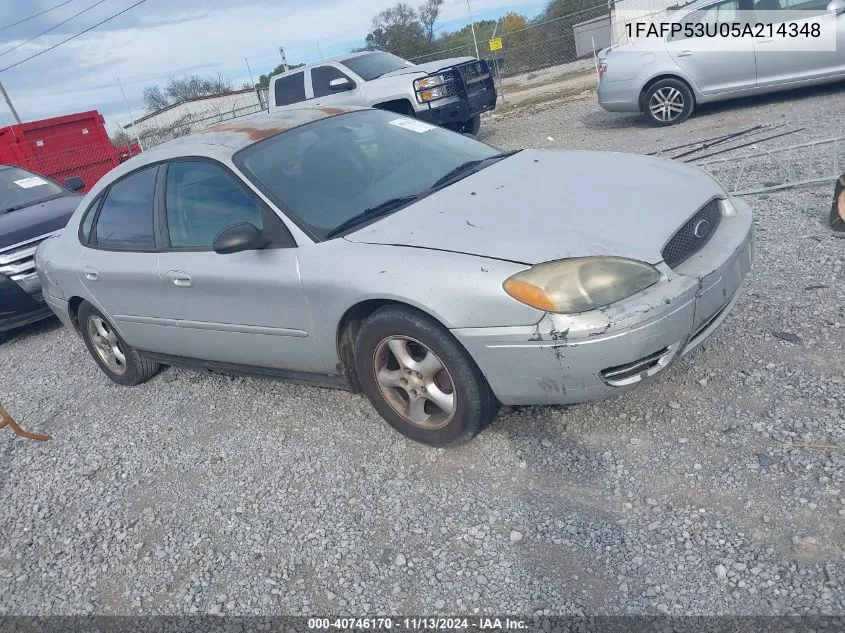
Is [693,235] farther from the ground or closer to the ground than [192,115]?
closer to the ground

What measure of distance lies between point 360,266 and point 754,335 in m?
2.13

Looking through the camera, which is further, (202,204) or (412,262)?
(202,204)

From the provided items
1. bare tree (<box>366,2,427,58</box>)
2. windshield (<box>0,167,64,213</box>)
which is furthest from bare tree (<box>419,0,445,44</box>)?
windshield (<box>0,167,64,213</box>)

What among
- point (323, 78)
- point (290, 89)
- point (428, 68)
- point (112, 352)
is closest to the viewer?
point (112, 352)

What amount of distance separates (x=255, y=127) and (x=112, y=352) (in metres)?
2.07

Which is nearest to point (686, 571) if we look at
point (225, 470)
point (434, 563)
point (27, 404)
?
point (434, 563)

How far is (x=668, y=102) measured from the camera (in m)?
9.59

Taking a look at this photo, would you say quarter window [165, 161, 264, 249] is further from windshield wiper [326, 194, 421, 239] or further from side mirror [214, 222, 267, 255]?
windshield wiper [326, 194, 421, 239]

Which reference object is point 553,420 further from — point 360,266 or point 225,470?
point 225,470

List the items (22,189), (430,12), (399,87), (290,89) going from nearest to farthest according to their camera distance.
→ (22,189) → (399,87) → (290,89) → (430,12)

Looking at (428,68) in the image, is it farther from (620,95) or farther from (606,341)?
(606,341)

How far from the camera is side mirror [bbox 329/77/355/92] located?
1175 centimetres

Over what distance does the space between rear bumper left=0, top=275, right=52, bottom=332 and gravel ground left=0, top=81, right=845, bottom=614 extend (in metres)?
2.49

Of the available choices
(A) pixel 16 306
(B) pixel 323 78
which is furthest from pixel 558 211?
(B) pixel 323 78
